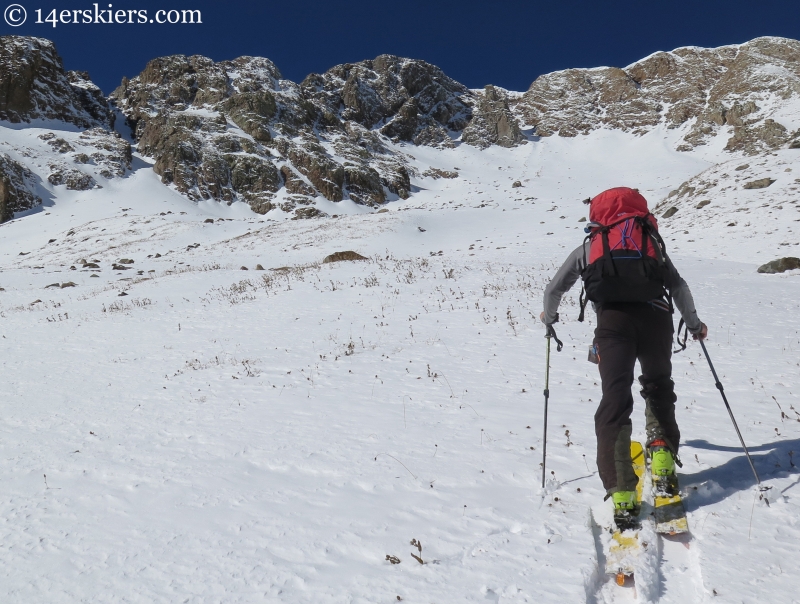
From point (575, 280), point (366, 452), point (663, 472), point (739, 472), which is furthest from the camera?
point (366, 452)

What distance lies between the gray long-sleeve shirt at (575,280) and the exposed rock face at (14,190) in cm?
8988

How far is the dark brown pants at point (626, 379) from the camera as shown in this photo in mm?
3309

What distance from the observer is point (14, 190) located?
7044 cm

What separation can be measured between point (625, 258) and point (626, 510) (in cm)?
180

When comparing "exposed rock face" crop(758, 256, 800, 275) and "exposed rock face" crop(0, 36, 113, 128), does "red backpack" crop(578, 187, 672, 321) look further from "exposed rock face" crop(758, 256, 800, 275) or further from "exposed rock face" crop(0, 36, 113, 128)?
"exposed rock face" crop(0, 36, 113, 128)

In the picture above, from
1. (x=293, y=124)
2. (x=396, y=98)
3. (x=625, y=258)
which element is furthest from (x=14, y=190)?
(x=625, y=258)

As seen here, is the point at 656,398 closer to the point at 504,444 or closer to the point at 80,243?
the point at 504,444

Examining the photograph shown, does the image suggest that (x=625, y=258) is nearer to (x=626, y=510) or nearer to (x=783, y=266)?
(x=626, y=510)

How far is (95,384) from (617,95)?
13615 cm

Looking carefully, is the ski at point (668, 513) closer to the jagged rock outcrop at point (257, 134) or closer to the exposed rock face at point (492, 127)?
the jagged rock outcrop at point (257, 134)

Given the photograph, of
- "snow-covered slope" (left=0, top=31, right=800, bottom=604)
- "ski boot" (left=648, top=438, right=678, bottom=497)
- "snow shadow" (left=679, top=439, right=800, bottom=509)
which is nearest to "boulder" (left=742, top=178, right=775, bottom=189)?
"snow-covered slope" (left=0, top=31, right=800, bottom=604)

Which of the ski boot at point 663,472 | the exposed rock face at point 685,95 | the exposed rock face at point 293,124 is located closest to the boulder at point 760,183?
the ski boot at point 663,472

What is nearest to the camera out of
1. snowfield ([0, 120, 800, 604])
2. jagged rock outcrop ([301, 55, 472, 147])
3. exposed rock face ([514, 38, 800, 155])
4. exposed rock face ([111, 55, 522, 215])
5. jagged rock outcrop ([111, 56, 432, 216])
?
snowfield ([0, 120, 800, 604])

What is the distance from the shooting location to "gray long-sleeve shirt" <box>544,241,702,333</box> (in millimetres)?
3559
